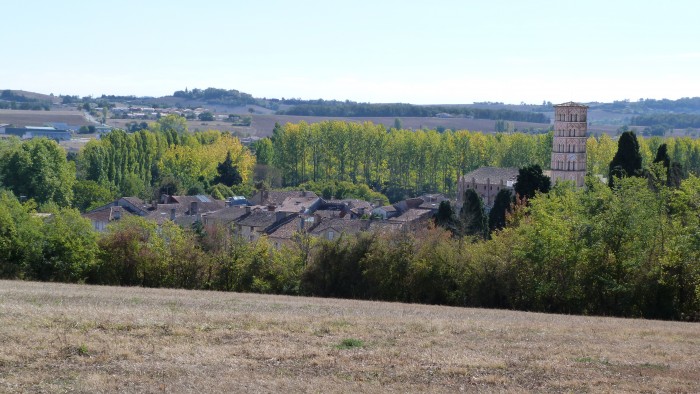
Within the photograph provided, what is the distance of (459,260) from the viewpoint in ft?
106

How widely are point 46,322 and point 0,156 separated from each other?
213 feet

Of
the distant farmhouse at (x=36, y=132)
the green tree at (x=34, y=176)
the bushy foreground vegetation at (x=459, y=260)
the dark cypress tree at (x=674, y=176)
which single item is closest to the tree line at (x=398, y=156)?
the green tree at (x=34, y=176)

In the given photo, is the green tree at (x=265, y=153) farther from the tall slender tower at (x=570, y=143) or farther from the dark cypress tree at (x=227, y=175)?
the tall slender tower at (x=570, y=143)

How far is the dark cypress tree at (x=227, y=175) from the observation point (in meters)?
97.8

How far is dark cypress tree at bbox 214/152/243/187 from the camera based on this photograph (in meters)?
97.8

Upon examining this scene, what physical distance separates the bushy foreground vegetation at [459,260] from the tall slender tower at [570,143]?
3765cm

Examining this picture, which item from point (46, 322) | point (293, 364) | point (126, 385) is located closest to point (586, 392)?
point (293, 364)

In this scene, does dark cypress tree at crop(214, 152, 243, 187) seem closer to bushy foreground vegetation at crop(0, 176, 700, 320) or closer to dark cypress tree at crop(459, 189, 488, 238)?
dark cypress tree at crop(459, 189, 488, 238)

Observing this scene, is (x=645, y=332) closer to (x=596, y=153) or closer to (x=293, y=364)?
(x=293, y=364)

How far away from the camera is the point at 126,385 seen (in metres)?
13.7

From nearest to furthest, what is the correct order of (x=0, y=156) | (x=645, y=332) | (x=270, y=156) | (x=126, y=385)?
(x=126, y=385) < (x=645, y=332) < (x=0, y=156) < (x=270, y=156)

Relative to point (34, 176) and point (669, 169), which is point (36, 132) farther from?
point (669, 169)

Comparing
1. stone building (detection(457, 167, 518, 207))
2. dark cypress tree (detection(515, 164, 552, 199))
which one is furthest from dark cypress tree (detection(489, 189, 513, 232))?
stone building (detection(457, 167, 518, 207))

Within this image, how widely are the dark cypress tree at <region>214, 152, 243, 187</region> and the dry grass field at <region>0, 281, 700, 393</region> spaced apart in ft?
247
